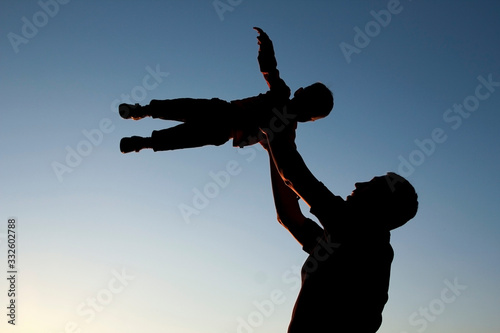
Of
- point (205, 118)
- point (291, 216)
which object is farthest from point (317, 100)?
point (291, 216)

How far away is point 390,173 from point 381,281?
470mm

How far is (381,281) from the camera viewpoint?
1.70m

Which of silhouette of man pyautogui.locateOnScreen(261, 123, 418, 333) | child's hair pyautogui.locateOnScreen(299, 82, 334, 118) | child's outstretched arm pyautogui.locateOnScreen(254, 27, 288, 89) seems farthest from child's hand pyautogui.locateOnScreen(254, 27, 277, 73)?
child's hair pyautogui.locateOnScreen(299, 82, 334, 118)

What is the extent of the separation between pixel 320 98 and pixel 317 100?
37 millimetres

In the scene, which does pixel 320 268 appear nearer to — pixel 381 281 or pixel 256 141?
pixel 381 281

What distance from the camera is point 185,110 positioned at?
3.11m

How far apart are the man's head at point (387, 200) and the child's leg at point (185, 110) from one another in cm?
162

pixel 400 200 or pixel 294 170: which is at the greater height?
pixel 294 170

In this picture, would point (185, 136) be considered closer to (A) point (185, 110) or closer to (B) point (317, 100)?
Answer: (A) point (185, 110)

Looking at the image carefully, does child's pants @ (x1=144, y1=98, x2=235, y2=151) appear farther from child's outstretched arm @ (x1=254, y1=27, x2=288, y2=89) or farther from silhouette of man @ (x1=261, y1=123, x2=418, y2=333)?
silhouette of man @ (x1=261, y1=123, x2=418, y2=333)

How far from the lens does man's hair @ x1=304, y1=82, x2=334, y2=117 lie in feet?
10.6

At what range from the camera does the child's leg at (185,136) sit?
120 inches

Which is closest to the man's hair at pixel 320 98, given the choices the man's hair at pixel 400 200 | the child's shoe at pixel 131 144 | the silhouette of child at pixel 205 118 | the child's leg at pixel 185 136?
the silhouette of child at pixel 205 118

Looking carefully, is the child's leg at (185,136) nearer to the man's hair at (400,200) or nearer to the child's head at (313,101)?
the child's head at (313,101)
